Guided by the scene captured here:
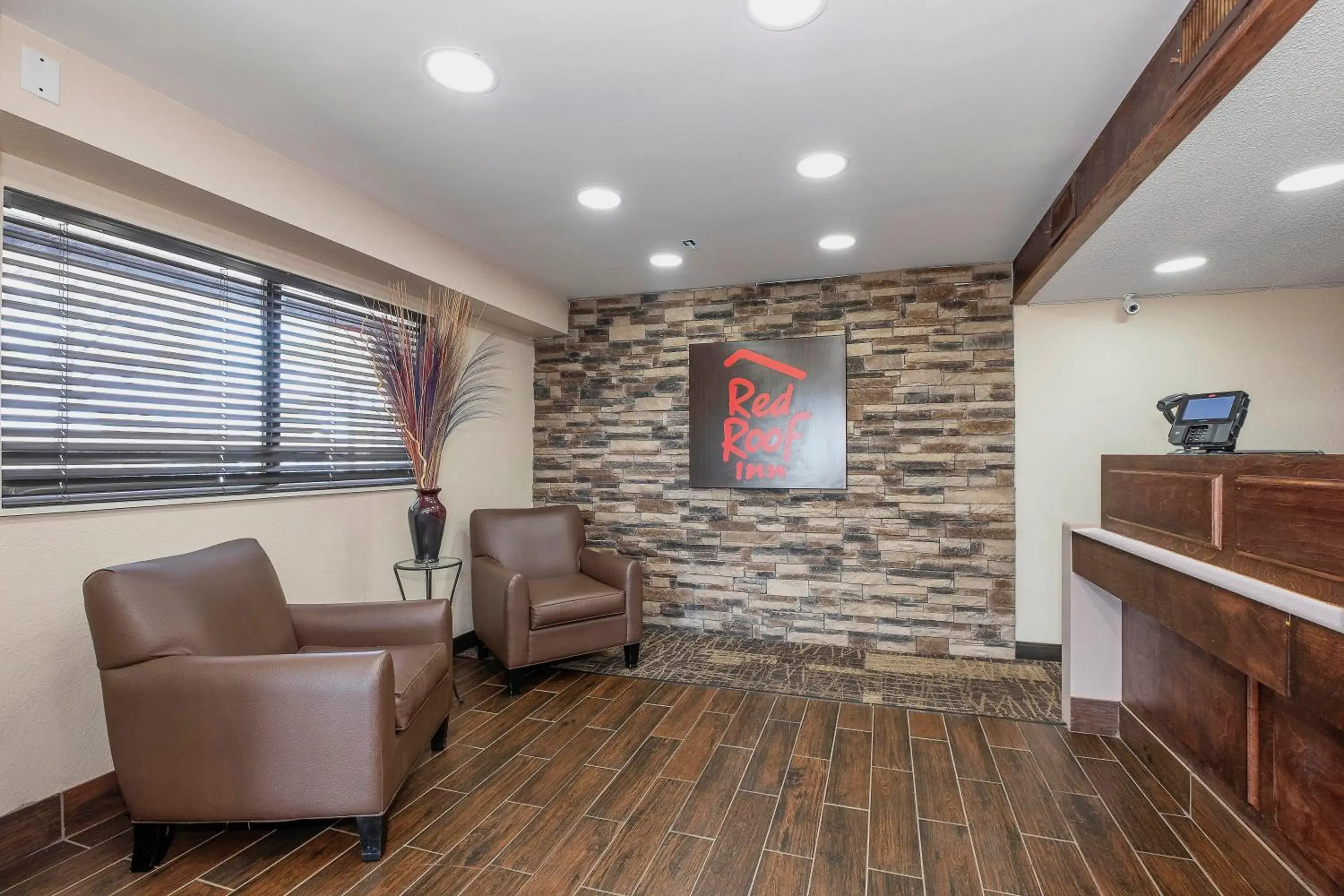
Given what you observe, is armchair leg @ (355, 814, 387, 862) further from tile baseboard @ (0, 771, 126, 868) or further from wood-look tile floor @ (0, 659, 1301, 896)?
tile baseboard @ (0, 771, 126, 868)

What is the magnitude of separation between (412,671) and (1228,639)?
98.9 inches

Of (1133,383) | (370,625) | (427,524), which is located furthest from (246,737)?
(1133,383)

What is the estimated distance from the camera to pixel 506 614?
10.4 ft

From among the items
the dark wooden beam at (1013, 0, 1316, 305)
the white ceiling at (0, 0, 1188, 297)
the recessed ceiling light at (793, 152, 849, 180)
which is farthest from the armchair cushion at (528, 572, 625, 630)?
the dark wooden beam at (1013, 0, 1316, 305)

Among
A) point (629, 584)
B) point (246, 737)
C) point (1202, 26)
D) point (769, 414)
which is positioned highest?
point (1202, 26)

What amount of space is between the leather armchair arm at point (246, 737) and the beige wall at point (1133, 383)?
3.61 metres

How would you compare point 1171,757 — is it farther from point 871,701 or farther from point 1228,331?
point 1228,331

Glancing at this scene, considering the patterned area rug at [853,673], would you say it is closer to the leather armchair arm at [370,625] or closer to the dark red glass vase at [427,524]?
the dark red glass vase at [427,524]

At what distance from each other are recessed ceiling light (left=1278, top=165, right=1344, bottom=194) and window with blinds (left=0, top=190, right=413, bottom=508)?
3711 mm

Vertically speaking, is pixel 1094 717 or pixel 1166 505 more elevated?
pixel 1166 505

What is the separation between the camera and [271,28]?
166 centimetres

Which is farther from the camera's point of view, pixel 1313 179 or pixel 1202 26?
pixel 1313 179

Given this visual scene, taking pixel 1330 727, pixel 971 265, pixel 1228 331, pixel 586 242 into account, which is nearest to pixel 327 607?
pixel 586 242

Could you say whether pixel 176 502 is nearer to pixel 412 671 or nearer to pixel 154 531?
pixel 154 531
